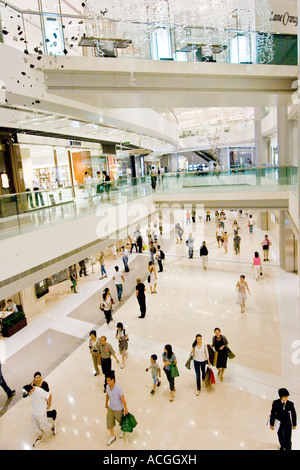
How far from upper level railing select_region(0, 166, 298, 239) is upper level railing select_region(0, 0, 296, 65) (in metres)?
2.93

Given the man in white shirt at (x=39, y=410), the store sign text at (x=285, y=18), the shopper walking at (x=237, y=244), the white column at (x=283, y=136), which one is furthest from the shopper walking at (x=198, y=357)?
the white column at (x=283, y=136)

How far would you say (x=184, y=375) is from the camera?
618 centimetres

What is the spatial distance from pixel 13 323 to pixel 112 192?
4745 mm

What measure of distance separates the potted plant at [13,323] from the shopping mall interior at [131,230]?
0.10 feet

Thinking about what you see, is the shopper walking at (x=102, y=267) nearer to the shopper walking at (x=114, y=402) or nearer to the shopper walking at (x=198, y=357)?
the shopper walking at (x=198, y=357)

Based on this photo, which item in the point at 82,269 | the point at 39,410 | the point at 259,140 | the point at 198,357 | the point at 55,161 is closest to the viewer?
the point at 39,410

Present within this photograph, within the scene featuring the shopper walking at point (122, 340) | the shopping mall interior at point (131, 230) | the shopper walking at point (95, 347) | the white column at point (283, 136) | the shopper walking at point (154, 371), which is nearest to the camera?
the shopping mall interior at point (131, 230)

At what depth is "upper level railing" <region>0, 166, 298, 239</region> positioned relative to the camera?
19.3ft

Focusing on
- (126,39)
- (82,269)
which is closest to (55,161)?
(82,269)

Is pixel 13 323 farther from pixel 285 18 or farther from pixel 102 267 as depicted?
pixel 285 18

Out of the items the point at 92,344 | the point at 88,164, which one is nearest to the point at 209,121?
the point at 88,164

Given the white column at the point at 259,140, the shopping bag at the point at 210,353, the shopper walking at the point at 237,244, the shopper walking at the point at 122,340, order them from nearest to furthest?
the shopping bag at the point at 210,353 < the shopper walking at the point at 122,340 < the shopper walking at the point at 237,244 < the white column at the point at 259,140

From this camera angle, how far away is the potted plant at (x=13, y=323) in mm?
8859

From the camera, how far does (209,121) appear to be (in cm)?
3284
